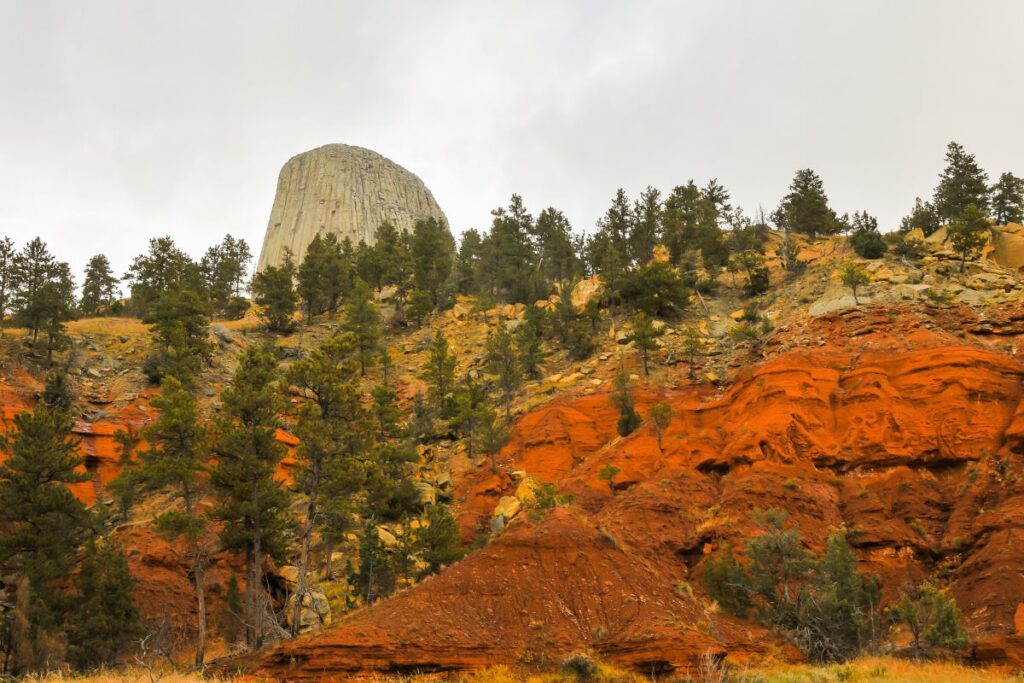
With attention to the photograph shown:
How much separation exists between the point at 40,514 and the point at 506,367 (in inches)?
1086

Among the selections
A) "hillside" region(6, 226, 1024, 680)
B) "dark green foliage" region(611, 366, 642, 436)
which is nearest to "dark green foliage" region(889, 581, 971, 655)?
"hillside" region(6, 226, 1024, 680)

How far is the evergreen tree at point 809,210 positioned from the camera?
6644cm

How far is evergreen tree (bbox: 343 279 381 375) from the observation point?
5675cm

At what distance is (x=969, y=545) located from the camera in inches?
1083

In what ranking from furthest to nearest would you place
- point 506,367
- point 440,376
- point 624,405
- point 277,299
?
point 277,299
point 440,376
point 506,367
point 624,405

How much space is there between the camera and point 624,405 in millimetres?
41031

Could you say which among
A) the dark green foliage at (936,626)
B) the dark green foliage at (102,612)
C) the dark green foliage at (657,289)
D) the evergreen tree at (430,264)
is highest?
the evergreen tree at (430,264)

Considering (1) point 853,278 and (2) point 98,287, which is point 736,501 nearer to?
(1) point 853,278

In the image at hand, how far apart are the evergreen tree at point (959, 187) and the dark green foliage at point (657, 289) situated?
25.3 meters

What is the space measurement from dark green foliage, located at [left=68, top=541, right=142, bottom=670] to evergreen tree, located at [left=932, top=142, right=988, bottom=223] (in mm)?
63610

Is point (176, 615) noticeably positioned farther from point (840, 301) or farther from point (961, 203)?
point (961, 203)

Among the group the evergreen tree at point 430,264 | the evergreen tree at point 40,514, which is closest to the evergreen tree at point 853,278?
the evergreen tree at point 430,264

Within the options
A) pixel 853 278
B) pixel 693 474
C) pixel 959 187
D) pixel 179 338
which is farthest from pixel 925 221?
pixel 179 338

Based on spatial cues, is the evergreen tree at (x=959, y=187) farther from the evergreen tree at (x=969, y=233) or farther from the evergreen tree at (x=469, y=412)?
the evergreen tree at (x=469, y=412)
